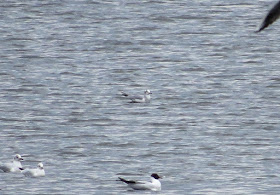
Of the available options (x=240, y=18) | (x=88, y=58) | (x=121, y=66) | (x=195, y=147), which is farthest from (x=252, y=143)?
(x=240, y=18)

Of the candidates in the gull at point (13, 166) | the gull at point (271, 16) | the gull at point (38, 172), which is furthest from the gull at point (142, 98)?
the gull at point (271, 16)

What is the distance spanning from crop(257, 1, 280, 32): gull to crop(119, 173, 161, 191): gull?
37.1 feet

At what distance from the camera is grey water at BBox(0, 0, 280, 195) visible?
1580 cm

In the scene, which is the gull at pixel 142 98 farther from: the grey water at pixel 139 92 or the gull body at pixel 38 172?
the gull body at pixel 38 172

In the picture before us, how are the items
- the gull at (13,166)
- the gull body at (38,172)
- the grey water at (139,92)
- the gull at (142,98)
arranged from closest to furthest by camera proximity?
the gull body at (38,172), the gull at (13,166), the grey water at (139,92), the gull at (142,98)

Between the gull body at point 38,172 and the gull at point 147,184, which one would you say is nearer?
the gull at point 147,184

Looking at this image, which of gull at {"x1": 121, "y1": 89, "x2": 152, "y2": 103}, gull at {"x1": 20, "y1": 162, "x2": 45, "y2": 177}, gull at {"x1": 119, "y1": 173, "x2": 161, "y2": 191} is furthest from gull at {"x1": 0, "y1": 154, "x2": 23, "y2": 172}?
gull at {"x1": 121, "y1": 89, "x2": 152, "y2": 103}

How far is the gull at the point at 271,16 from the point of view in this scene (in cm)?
271

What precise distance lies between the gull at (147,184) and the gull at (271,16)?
1131 centimetres

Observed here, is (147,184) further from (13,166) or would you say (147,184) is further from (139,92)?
(139,92)

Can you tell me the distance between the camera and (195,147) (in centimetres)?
1819

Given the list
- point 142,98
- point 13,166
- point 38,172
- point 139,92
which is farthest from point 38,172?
point 139,92

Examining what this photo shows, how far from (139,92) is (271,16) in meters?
24.1

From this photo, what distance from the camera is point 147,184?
46.8 feet
